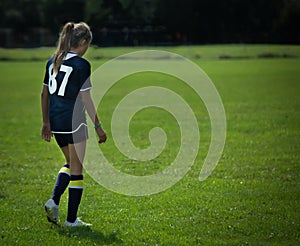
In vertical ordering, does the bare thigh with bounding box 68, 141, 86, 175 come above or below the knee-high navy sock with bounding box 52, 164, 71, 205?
above

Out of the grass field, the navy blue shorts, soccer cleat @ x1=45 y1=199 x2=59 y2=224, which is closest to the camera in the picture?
the grass field

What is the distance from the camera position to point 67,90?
599cm

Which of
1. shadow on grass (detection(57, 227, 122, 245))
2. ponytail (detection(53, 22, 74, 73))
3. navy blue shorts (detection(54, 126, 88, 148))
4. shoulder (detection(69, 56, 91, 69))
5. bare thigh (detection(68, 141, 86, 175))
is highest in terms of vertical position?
ponytail (detection(53, 22, 74, 73))

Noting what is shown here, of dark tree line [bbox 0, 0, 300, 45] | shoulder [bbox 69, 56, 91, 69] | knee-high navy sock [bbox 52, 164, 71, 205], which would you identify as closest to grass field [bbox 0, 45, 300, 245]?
knee-high navy sock [bbox 52, 164, 71, 205]

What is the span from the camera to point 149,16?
109 ft

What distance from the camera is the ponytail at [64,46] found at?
5.96 m

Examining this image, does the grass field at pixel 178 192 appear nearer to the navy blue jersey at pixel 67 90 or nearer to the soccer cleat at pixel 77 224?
the soccer cleat at pixel 77 224

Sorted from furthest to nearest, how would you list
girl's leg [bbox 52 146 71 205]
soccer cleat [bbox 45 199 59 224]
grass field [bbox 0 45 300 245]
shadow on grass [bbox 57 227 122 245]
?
girl's leg [bbox 52 146 71 205], soccer cleat [bbox 45 199 59 224], grass field [bbox 0 45 300 245], shadow on grass [bbox 57 227 122 245]

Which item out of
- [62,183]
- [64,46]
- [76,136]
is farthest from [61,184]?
[64,46]

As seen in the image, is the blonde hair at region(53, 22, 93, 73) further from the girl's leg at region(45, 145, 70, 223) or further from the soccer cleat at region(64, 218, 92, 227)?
the soccer cleat at region(64, 218, 92, 227)

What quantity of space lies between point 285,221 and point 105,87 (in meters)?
21.8

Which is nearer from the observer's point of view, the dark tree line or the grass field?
the grass field

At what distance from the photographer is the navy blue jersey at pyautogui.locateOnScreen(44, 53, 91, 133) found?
5.96 m

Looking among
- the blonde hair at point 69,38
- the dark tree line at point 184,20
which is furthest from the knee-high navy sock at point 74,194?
the dark tree line at point 184,20
